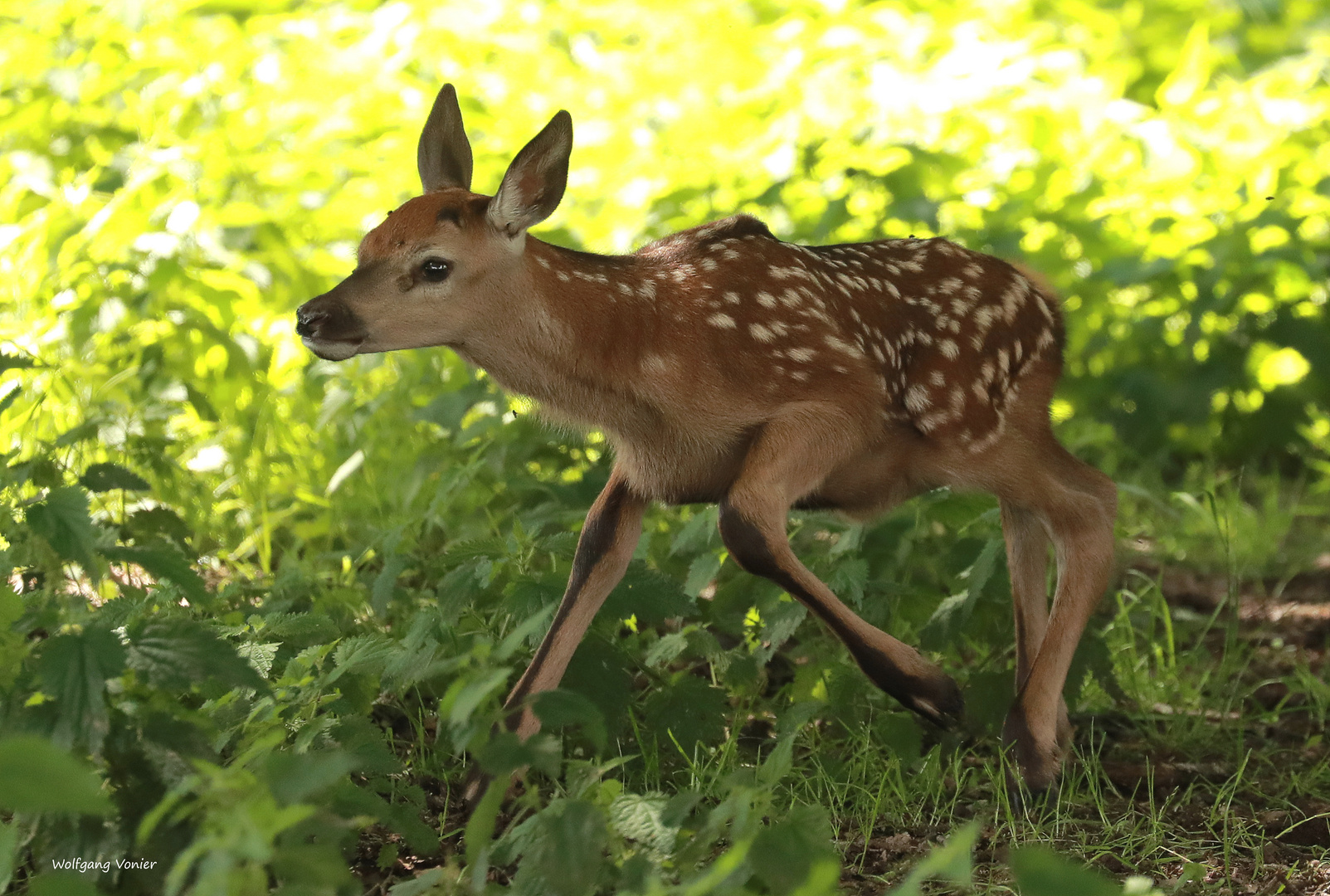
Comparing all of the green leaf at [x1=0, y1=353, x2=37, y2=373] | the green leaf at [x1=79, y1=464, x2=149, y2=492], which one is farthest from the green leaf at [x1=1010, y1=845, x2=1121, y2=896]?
the green leaf at [x1=0, y1=353, x2=37, y2=373]

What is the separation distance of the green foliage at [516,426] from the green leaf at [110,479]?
1cm

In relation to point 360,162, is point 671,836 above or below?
below

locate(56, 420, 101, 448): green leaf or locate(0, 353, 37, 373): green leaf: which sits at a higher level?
locate(0, 353, 37, 373): green leaf

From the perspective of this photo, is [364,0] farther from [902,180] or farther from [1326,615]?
[1326,615]

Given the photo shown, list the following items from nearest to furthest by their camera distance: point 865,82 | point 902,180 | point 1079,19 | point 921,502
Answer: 1. point 921,502
2. point 902,180
3. point 865,82
4. point 1079,19

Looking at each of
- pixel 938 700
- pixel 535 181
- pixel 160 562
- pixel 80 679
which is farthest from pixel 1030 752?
pixel 80 679

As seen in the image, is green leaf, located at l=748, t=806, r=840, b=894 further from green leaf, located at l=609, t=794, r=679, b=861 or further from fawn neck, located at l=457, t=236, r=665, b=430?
fawn neck, located at l=457, t=236, r=665, b=430

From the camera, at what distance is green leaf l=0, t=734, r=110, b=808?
6.40 ft

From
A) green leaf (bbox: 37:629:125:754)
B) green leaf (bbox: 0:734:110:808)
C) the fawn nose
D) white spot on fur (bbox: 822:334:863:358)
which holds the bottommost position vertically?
white spot on fur (bbox: 822:334:863:358)

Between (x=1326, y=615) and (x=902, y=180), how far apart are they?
2.76 metres

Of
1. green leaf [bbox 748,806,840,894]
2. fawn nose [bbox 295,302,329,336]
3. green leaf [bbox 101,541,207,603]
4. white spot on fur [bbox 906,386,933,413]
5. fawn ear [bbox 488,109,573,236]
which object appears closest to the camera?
green leaf [bbox 748,806,840,894]

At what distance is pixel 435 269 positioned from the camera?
3.18 metres

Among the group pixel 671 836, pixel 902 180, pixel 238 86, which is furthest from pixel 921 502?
pixel 238 86

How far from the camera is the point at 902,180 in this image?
6.52 m
